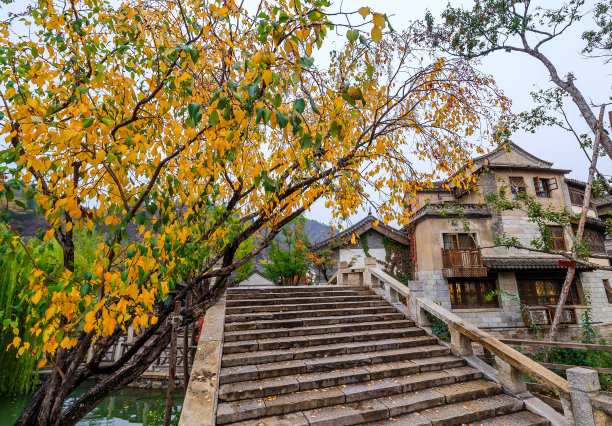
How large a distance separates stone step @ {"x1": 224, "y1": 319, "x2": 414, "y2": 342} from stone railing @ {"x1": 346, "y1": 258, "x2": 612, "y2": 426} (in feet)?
2.43

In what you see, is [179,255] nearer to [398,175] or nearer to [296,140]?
[296,140]

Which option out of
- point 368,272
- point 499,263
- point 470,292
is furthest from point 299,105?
point 470,292

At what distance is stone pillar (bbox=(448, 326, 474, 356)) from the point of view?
21.4 ft

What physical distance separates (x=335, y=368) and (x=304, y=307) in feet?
8.84

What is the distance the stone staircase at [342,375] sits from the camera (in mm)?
4641

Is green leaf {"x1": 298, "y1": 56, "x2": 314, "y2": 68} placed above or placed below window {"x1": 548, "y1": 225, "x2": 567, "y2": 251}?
below

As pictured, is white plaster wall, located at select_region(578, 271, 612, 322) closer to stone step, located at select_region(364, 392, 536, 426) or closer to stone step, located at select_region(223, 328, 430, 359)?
stone step, located at select_region(223, 328, 430, 359)

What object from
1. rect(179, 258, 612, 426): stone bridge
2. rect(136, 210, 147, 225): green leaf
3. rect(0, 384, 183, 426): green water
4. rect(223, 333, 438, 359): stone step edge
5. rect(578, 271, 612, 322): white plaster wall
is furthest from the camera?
rect(578, 271, 612, 322): white plaster wall

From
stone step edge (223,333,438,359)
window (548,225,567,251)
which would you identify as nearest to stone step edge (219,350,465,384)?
stone step edge (223,333,438,359)

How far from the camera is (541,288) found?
718 inches

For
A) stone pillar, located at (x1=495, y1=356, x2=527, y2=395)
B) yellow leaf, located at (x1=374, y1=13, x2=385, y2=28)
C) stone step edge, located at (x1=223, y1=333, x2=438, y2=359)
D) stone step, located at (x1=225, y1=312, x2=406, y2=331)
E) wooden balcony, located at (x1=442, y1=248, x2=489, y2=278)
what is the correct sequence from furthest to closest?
1. wooden balcony, located at (x1=442, y1=248, x2=489, y2=278)
2. stone step, located at (x1=225, y1=312, x2=406, y2=331)
3. stone step edge, located at (x1=223, y1=333, x2=438, y2=359)
4. stone pillar, located at (x1=495, y1=356, x2=527, y2=395)
5. yellow leaf, located at (x1=374, y1=13, x2=385, y2=28)

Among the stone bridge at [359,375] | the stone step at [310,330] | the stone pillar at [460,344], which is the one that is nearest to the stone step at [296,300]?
the stone bridge at [359,375]

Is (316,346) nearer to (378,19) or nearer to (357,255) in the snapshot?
(378,19)

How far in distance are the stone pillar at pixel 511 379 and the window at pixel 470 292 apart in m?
12.9
